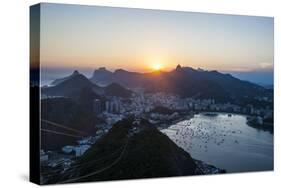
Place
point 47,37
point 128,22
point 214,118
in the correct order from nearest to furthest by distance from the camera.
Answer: point 47,37
point 128,22
point 214,118

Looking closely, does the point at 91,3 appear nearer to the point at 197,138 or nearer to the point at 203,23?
the point at 203,23

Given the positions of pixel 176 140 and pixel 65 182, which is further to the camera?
pixel 176 140

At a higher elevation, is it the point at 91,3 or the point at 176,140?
the point at 91,3

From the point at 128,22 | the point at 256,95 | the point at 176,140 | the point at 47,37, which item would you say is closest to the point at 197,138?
the point at 176,140

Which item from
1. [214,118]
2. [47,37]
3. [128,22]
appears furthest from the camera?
[214,118]

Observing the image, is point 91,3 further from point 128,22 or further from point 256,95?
point 256,95
